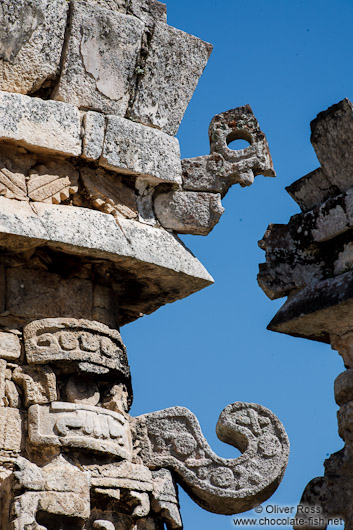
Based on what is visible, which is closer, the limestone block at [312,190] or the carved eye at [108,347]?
the carved eye at [108,347]

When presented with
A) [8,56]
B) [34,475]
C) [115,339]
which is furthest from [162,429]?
[8,56]

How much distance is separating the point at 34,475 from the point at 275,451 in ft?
5.32

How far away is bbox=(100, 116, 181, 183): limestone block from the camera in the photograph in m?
6.16

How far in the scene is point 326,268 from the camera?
6.74 m

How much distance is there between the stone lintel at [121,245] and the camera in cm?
568

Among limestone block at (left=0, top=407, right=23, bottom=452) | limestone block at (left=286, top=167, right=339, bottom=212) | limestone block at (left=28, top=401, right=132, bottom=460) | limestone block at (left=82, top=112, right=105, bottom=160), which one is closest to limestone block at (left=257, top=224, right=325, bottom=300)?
limestone block at (left=286, top=167, right=339, bottom=212)

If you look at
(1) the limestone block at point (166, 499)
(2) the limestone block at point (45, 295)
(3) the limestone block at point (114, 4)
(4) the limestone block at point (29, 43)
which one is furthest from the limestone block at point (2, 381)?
(3) the limestone block at point (114, 4)

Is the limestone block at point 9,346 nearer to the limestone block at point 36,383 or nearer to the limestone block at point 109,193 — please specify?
the limestone block at point 36,383

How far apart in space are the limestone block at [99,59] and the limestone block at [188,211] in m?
0.60

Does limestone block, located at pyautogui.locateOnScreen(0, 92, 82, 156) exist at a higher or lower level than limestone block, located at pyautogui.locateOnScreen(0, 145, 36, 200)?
higher

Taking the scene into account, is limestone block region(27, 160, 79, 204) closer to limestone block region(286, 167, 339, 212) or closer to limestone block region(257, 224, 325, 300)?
limestone block region(257, 224, 325, 300)

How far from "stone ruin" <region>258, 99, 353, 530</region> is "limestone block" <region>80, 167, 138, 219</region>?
115 centimetres

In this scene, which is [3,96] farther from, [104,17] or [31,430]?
[31,430]

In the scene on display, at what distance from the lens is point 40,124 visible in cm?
591
